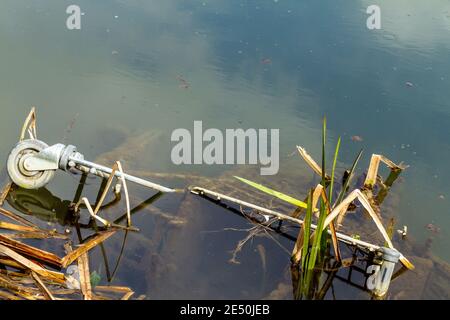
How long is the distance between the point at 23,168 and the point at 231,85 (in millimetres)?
3278

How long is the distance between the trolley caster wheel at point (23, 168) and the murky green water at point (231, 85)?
268 millimetres

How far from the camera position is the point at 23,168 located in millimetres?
4824

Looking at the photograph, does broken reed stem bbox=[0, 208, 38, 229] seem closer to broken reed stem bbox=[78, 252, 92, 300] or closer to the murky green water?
the murky green water

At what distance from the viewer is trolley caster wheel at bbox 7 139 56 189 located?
4793mm

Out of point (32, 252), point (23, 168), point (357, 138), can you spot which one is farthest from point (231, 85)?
point (32, 252)

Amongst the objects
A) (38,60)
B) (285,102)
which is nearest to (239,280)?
(285,102)

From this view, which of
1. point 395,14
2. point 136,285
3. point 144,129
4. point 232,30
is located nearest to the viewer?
point 136,285

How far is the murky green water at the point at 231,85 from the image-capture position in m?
5.14

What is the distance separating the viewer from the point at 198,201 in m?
5.03

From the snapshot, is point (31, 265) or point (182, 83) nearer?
point (31, 265)

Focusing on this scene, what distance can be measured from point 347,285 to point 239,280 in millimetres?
937

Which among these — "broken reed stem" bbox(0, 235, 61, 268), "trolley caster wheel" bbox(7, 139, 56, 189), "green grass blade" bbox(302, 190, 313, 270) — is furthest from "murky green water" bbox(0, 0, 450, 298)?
"broken reed stem" bbox(0, 235, 61, 268)

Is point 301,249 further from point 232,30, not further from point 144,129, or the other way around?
point 232,30

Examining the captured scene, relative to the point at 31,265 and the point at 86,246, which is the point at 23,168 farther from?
the point at 31,265
